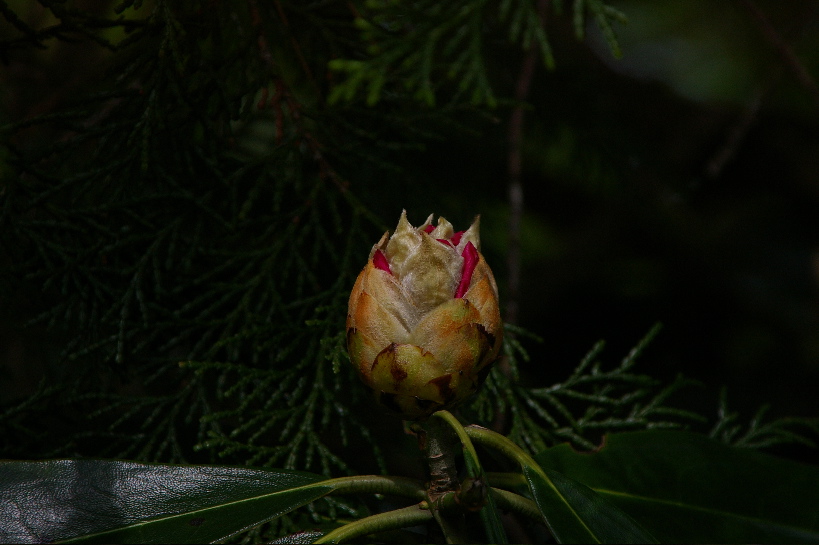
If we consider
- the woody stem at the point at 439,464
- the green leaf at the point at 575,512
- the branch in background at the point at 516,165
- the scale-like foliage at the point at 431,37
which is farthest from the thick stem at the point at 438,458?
the branch in background at the point at 516,165

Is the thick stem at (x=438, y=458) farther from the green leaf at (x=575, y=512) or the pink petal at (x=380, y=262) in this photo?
the pink petal at (x=380, y=262)

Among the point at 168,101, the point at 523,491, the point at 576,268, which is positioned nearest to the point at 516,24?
the point at 168,101

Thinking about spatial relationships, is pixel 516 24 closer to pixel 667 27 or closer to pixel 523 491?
pixel 523 491

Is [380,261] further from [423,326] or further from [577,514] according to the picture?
[577,514]

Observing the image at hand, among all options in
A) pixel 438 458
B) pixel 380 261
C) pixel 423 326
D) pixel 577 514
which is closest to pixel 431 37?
pixel 380 261

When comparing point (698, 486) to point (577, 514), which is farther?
point (698, 486)

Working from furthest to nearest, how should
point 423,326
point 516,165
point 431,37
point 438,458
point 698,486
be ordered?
point 516,165 → point 431,37 → point 698,486 → point 438,458 → point 423,326

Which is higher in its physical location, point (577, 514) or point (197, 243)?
point (197, 243)
